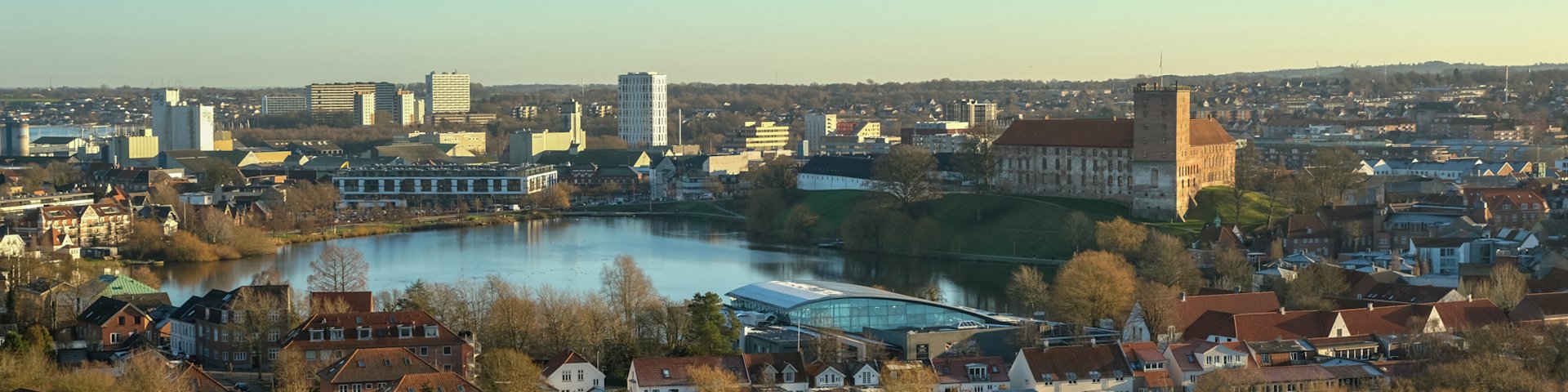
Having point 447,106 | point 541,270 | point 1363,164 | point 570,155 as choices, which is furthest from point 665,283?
point 447,106

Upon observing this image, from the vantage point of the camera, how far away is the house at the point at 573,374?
1484 cm

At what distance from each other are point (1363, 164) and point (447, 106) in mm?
54460

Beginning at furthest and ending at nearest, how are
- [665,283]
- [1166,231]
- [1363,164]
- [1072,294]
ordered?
[1363,164]
[1166,231]
[665,283]
[1072,294]

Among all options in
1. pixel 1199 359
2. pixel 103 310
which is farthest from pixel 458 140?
pixel 1199 359

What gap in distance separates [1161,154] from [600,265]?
823 centimetres

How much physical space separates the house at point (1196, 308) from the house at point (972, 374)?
2.01m

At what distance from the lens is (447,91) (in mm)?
85875

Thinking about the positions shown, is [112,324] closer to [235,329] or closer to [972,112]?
[235,329]

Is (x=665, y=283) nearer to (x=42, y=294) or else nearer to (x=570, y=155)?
(x=42, y=294)

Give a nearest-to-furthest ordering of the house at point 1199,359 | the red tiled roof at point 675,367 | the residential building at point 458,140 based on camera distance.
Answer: the red tiled roof at point 675,367, the house at point 1199,359, the residential building at point 458,140

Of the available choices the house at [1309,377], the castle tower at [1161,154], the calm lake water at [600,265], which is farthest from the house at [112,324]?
the castle tower at [1161,154]

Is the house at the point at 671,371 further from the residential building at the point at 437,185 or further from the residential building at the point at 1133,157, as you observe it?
the residential building at the point at 437,185

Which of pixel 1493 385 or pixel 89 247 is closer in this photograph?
pixel 1493 385

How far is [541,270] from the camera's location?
992 inches
